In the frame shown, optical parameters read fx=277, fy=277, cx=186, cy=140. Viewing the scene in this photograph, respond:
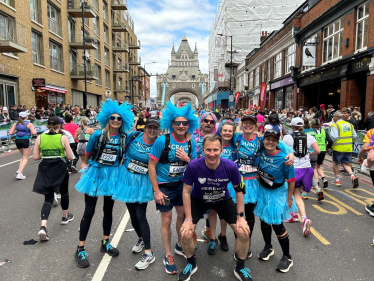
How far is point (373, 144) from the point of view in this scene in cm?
425

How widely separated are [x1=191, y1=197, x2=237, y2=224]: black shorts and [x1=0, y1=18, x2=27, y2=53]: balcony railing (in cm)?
1621

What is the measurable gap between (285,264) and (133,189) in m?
2.08

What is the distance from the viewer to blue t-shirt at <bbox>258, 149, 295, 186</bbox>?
3.38 meters

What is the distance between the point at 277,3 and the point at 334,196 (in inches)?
1458

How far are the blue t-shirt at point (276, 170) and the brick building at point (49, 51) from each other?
1644 centimetres

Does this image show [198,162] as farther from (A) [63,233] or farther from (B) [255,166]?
(A) [63,233]

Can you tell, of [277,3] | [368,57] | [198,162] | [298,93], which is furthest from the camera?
[277,3]

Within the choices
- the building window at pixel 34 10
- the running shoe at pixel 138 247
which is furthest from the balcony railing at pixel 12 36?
the running shoe at pixel 138 247

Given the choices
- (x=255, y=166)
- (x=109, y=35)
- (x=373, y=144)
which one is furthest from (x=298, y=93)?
(x=109, y=35)

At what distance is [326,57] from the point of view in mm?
17078

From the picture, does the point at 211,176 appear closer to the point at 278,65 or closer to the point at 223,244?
the point at 223,244

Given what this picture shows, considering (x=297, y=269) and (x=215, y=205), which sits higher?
(x=215, y=205)

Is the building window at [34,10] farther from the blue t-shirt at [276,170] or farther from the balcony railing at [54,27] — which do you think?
the blue t-shirt at [276,170]

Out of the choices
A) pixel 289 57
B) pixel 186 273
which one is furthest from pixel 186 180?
pixel 289 57
